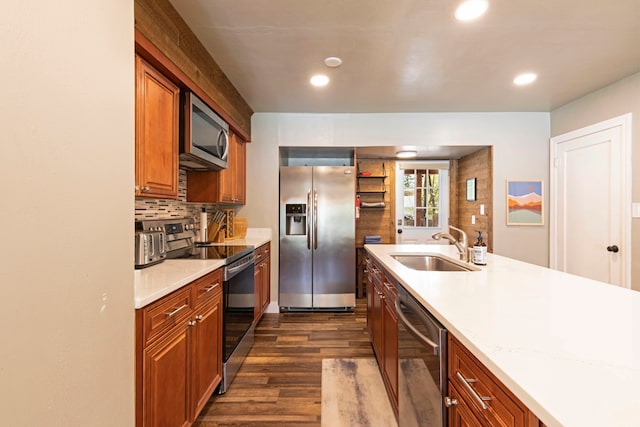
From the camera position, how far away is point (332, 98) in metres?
3.11

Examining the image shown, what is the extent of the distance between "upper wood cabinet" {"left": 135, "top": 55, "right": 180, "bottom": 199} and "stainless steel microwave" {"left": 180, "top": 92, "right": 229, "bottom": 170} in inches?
3.2

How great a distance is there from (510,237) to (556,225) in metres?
0.50

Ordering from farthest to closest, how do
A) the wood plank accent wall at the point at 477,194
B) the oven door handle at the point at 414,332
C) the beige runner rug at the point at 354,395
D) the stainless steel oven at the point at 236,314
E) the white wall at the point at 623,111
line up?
the wood plank accent wall at the point at 477,194 → the white wall at the point at 623,111 → the stainless steel oven at the point at 236,314 → the beige runner rug at the point at 354,395 → the oven door handle at the point at 414,332

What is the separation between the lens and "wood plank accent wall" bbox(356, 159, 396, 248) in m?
4.62

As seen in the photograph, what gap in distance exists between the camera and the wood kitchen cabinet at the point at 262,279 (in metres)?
2.85

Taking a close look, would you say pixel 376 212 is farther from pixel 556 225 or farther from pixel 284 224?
pixel 556 225

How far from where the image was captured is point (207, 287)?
1.71 m

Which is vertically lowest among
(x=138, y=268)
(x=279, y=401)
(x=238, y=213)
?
(x=279, y=401)

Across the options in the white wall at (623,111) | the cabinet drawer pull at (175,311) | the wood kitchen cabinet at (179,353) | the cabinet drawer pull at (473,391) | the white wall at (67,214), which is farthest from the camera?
the white wall at (623,111)

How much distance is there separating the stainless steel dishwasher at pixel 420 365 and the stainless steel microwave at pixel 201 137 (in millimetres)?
1652

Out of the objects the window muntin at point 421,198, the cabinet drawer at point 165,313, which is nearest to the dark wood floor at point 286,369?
the cabinet drawer at point 165,313

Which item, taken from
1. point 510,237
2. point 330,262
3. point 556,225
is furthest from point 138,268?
point 556,225

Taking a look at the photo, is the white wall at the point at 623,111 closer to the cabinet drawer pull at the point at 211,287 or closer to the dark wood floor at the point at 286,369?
the dark wood floor at the point at 286,369

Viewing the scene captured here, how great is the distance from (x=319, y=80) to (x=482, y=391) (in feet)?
8.51
